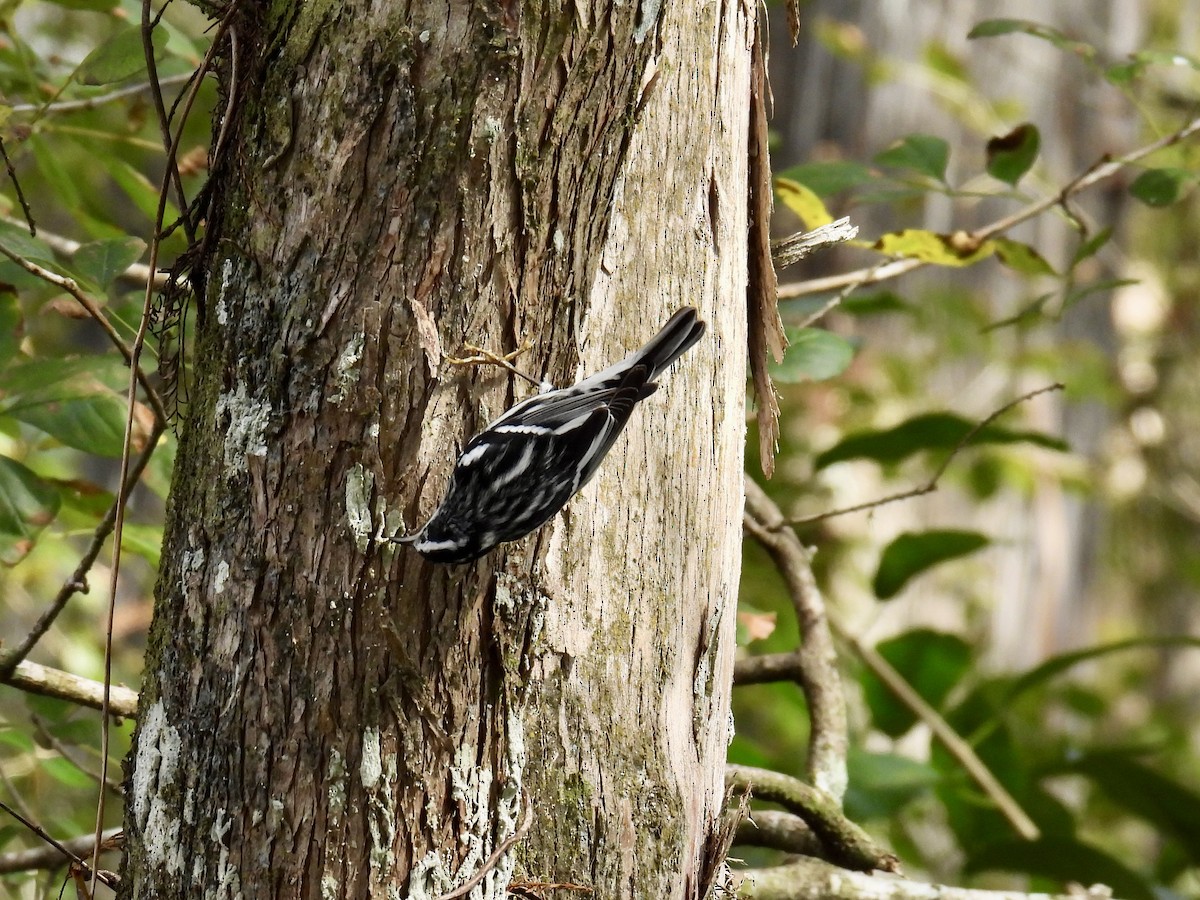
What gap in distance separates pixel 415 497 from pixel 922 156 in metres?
1.36

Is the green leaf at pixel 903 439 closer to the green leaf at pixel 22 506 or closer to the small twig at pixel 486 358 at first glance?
the small twig at pixel 486 358

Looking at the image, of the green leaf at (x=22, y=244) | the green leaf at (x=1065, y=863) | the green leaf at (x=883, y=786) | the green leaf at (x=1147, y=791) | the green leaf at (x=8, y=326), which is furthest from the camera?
the green leaf at (x=1147, y=791)

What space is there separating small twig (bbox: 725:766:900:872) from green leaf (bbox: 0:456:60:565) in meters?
1.14

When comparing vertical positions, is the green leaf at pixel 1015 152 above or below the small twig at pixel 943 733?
above

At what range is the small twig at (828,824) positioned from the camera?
1822mm

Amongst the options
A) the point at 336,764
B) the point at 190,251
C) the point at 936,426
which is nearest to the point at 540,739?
the point at 336,764

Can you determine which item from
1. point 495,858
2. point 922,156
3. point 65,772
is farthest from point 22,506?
point 922,156

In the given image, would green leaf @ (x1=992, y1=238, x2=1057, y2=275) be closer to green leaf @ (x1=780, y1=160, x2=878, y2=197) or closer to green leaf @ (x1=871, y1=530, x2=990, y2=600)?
green leaf @ (x1=780, y1=160, x2=878, y2=197)

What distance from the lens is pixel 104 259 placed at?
1.64 m

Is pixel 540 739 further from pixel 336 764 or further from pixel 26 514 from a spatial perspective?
pixel 26 514

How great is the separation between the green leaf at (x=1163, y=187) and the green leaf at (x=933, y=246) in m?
0.28

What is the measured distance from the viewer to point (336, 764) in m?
1.14

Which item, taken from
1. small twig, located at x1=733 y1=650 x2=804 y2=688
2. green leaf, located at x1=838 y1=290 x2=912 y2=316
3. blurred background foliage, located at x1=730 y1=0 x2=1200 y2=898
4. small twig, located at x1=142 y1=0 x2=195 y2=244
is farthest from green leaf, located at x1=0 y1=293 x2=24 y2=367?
green leaf, located at x1=838 y1=290 x2=912 y2=316

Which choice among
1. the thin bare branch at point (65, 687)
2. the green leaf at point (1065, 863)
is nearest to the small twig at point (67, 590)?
the thin bare branch at point (65, 687)
